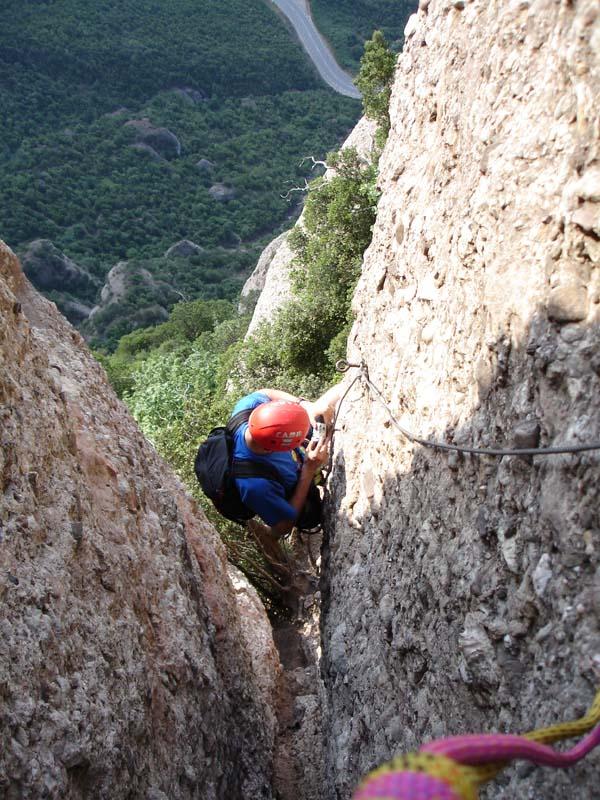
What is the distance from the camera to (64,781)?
6.75 ft

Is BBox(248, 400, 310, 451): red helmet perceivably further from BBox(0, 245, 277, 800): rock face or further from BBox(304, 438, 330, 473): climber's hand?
BBox(0, 245, 277, 800): rock face

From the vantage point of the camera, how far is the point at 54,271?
3600 cm

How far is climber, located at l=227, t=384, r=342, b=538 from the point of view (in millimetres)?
4508

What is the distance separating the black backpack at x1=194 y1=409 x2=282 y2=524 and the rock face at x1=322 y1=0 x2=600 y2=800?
1.01m

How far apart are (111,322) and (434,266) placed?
110 ft

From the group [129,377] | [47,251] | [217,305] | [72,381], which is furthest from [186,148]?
[72,381]

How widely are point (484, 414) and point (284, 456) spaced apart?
2.62 m

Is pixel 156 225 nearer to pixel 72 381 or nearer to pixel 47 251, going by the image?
pixel 47 251

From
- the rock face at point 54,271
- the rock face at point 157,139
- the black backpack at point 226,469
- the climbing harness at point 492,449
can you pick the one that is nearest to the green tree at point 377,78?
the black backpack at point 226,469

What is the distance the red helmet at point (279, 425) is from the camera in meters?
4.47

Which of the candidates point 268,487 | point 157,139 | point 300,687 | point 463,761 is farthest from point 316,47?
point 463,761

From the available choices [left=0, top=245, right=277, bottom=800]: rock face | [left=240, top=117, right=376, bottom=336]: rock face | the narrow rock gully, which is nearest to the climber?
[left=0, top=245, right=277, bottom=800]: rock face

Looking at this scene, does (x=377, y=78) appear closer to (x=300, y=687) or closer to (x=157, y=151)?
Answer: (x=300, y=687)

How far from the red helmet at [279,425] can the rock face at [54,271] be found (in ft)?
107
